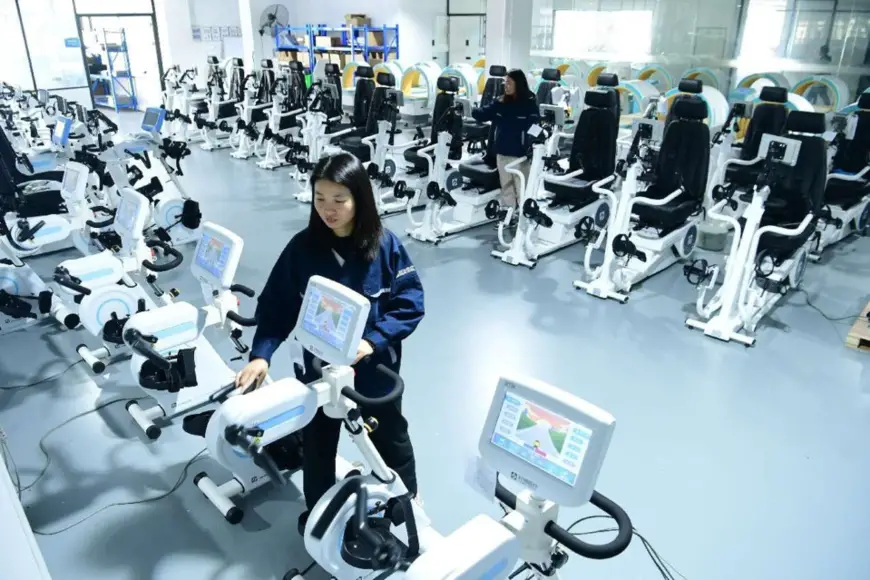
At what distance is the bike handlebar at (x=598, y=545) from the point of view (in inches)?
51.2

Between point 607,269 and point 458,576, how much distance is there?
3748 mm

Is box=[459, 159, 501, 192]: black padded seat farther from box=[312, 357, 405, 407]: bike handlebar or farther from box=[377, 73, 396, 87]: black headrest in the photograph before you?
Answer: box=[312, 357, 405, 407]: bike handlebar

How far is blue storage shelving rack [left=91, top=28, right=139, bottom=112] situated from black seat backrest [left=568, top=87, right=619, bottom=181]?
A: 11.4 meters

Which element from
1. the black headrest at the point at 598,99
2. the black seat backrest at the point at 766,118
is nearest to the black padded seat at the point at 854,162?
the black seat backrest at the point at 766,118

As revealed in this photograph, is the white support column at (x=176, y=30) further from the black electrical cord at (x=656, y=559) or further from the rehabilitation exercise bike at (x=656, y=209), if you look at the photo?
the black electrical cord at (x=656, y=559)

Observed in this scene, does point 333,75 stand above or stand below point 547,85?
above

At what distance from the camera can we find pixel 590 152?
5.55 metres

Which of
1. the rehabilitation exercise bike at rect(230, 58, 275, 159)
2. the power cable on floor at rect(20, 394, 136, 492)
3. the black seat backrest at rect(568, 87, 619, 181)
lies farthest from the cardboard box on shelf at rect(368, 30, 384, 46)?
the power cable on floor at rect(20, 394, 136, 492)

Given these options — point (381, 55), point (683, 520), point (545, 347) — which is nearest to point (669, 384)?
point (545, 347)

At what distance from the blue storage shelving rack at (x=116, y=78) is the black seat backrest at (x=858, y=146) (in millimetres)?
13062

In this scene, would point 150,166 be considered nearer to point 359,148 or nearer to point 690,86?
point 359,148

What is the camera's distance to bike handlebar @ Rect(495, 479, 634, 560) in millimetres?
1301

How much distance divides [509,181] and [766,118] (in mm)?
2776

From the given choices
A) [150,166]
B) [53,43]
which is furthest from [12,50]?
[150,166]
